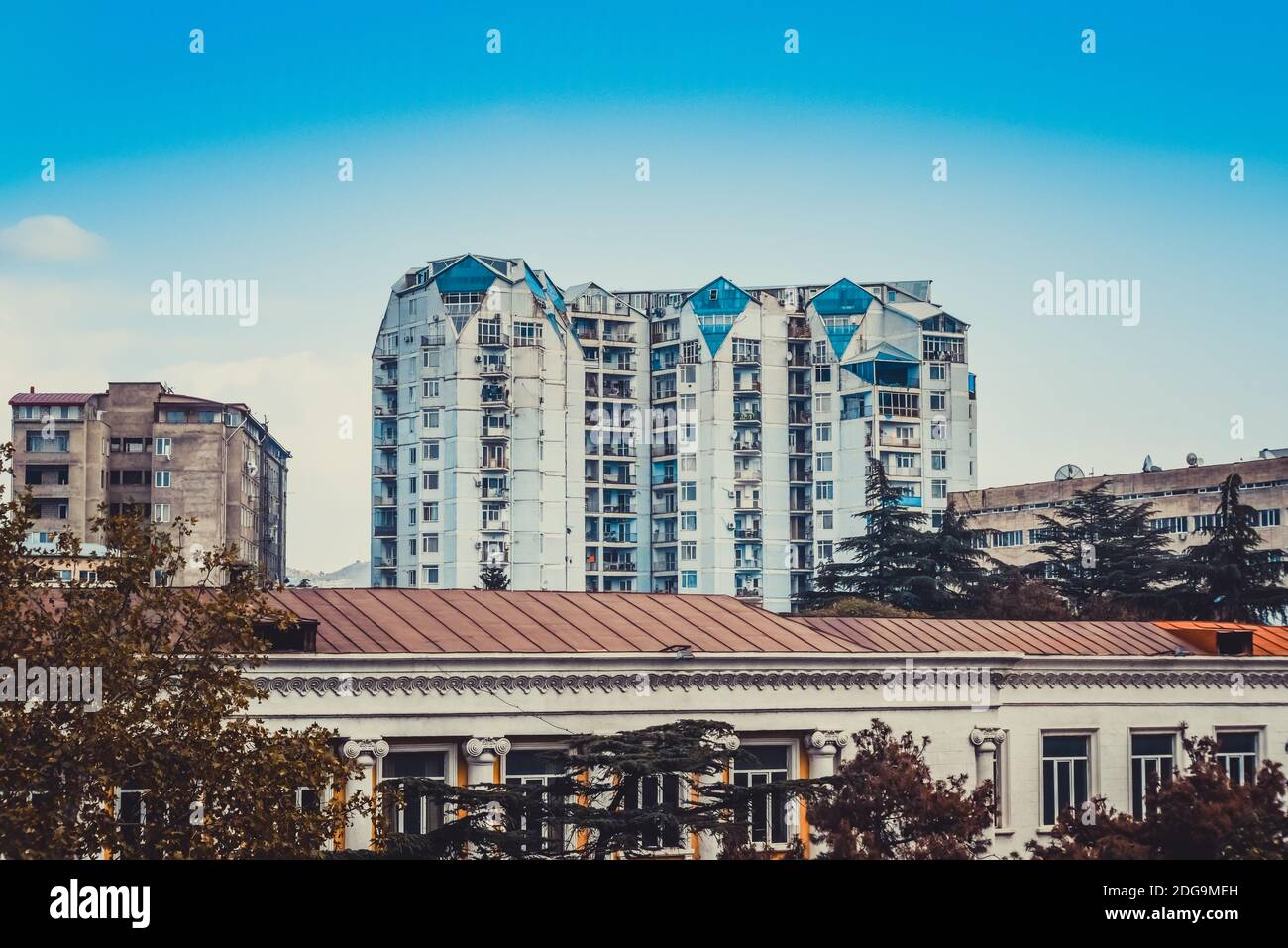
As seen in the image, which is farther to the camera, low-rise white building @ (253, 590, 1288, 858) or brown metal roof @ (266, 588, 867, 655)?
brown metal roof @ (266, 588, 867, 655)

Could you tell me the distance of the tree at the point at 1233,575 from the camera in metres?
94.8

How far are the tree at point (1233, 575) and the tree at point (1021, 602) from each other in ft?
24.2

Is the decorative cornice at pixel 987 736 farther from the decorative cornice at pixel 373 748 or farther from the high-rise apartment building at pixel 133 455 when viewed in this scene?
the high-rise apartment building at pixel 133 455

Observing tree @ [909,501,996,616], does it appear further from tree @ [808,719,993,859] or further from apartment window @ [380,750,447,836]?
apartment window @ [380,750,447,836]

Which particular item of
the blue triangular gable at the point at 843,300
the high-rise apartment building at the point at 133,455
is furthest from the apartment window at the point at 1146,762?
the blue triangular gable at the point at 843,300

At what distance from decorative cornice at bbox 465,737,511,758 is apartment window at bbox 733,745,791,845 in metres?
5.62

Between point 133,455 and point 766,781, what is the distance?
10702cm

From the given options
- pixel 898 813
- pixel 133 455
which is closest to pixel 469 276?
pixel 133 455

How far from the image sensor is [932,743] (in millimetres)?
48531

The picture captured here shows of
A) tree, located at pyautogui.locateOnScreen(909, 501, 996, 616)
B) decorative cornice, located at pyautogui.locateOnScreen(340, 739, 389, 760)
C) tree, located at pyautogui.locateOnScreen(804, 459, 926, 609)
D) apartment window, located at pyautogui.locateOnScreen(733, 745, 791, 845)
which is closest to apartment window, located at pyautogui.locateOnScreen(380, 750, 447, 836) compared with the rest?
decorative cornice, located at pyautogui.locateOnScreen(340, 739, 389, 760)

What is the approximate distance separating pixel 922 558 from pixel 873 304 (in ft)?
Result: 173

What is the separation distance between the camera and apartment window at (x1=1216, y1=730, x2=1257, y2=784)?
54.5 metres

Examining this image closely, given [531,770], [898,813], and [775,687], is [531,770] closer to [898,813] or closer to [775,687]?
[775,687]
